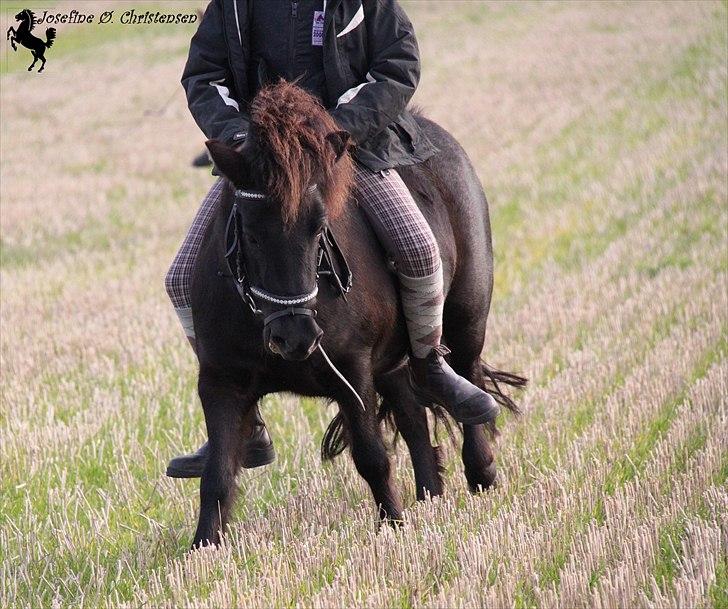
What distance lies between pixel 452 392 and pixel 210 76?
1.81 metres

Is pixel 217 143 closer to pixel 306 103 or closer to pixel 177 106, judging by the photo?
pixel 306 103

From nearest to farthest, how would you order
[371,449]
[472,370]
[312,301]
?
[312,301] → [371,449] → [472,370]

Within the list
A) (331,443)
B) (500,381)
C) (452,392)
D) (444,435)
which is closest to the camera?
(452,392)

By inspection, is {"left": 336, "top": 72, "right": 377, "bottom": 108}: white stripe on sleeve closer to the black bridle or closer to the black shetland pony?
the black shetland pony

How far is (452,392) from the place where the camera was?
18.0 feet

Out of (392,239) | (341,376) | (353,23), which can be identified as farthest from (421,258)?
(353,23)

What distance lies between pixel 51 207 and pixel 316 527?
11.9 m

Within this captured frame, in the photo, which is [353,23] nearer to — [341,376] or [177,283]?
[177,283]

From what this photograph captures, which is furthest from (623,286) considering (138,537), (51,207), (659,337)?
(51,207)

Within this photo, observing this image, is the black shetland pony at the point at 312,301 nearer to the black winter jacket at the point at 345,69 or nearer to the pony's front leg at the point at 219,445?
the pony's front leg at the point at 219,445

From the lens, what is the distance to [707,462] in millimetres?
5297

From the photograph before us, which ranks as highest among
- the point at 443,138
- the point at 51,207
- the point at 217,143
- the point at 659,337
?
the point at 217,143

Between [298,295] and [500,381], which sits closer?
[298,295]

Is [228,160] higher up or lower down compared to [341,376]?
higher up
